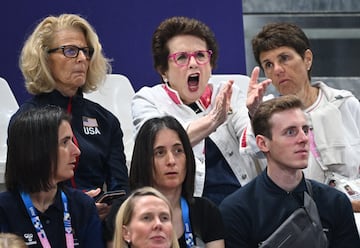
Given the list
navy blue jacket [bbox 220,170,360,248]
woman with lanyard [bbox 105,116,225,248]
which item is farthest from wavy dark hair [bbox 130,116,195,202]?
navy blue jacket [bbox 220,170,360,248]

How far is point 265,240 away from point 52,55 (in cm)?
110

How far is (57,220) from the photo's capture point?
3.13 m

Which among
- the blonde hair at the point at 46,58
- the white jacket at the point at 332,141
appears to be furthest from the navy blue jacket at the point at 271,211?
Answer: the blonde hair at the point at 46,58

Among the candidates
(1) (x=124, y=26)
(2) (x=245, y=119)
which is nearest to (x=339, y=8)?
(1) (x=124, y=26)

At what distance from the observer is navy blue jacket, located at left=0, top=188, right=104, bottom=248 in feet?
10.0

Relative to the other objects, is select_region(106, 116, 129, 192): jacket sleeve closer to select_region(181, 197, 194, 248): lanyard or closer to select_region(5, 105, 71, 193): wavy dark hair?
select_region(181, 197, 194, 248): lanyard

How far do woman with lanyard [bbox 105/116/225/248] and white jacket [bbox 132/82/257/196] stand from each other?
1.28 ft

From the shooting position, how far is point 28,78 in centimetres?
361

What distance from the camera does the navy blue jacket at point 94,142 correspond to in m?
3.55

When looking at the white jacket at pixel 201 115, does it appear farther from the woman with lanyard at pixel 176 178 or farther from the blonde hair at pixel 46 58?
the woman with lanyard at pixel 176 178

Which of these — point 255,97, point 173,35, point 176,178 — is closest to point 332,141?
point 255,97

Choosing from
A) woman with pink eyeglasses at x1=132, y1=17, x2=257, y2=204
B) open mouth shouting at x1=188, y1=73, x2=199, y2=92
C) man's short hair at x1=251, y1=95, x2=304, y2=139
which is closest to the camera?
man's short hair at x1=251, y1=95, x2=304, y2=139

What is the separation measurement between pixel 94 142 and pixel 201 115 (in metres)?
0.51

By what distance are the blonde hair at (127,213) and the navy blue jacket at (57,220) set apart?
122 millimetres
